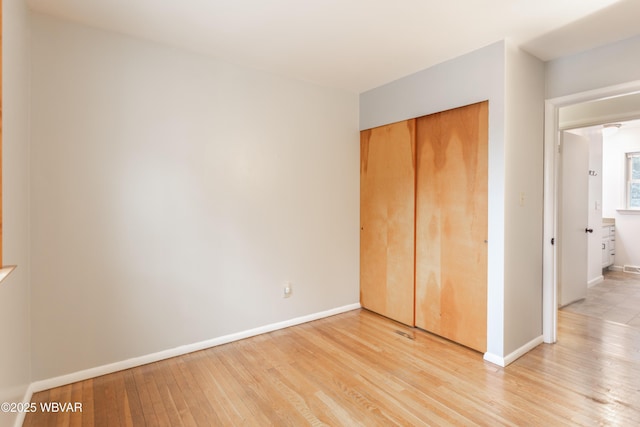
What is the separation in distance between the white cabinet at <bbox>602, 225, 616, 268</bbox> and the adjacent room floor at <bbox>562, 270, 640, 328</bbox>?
54cm

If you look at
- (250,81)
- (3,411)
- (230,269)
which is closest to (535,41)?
(250,81)

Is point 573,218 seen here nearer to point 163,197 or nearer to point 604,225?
point 604,225

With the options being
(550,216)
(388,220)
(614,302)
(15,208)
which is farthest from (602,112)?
(15,208)

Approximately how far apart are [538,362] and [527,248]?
2.92 feet

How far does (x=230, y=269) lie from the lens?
289 centimetres

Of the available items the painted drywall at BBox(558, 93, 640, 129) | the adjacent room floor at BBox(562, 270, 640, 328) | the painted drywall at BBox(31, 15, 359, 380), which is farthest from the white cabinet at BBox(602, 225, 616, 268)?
the painted drywall at BBox(31, 15, 359, 380)

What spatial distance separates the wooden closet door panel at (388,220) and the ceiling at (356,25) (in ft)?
2.82

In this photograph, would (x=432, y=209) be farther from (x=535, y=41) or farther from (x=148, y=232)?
(x=148, y=232)

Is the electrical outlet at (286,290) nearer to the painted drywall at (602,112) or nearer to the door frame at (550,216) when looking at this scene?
the door frame at (550,216)

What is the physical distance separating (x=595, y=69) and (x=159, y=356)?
4158 mm

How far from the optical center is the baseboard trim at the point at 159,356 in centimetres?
216

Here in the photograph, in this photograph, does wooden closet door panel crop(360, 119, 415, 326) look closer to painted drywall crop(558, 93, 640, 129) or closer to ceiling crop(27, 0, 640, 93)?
ceiling crop(27, 0, 640, 93)

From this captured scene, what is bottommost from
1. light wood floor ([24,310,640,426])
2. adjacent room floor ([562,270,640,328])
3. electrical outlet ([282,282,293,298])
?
light wood floor ([24,310,640,426])

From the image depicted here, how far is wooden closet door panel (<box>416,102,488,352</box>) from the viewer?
103 inches
